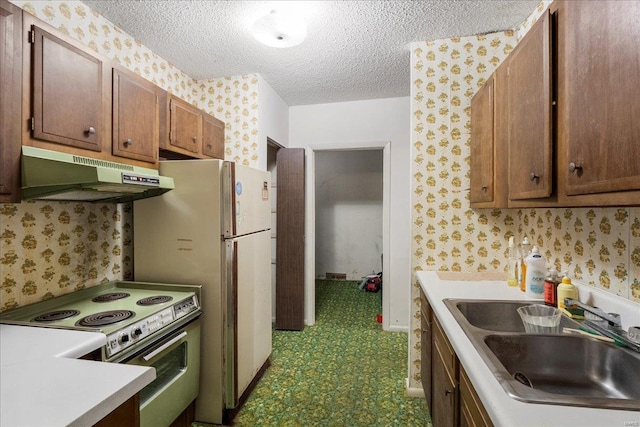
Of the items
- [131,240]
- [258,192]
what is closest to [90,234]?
[131,240]

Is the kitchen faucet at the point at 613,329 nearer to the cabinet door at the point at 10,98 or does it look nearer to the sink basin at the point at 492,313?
the sink basin at the point at 492,313

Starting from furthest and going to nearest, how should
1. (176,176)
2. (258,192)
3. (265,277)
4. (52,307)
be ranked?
(265,277) < (258,192) < (176,176) < (52,307)

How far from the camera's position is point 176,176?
6.46 ft

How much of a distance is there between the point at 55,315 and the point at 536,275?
2.35 meters

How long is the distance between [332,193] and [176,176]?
3.61 meters

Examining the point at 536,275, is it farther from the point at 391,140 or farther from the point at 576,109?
the point at 391,140

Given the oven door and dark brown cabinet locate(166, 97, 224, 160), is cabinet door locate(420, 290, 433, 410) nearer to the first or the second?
the oven door

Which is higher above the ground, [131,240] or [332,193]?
[332,193]

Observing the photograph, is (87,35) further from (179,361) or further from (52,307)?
(179,361)

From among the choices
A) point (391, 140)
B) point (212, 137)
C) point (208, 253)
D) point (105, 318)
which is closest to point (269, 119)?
point (212, 137)

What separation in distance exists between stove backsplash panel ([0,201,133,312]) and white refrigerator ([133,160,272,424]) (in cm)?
15

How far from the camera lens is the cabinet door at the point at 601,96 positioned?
765 mm

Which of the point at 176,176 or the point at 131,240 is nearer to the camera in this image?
the point at 176,176

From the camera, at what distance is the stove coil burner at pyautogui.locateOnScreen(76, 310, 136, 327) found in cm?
136
